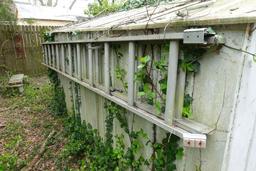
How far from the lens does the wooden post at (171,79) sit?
1.43 m

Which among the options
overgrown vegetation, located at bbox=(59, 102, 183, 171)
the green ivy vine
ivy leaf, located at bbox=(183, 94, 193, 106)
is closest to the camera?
ivy leaf, located at bbox=(183, 94, 193, 106)

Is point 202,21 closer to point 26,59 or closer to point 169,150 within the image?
point 169,150

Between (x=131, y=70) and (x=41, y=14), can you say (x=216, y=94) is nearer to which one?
(x=131, y=70)

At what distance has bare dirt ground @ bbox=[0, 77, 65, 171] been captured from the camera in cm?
360

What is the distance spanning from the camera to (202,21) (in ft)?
4.29

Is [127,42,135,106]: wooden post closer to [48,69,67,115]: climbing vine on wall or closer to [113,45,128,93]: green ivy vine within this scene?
[113,45,128,93]: green ivy vine

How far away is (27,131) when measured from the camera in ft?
15.7

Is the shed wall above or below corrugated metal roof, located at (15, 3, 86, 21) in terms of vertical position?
below

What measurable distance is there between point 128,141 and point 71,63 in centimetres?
199

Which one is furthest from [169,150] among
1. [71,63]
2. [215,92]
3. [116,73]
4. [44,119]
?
[44,119]

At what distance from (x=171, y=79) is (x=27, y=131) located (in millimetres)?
4410

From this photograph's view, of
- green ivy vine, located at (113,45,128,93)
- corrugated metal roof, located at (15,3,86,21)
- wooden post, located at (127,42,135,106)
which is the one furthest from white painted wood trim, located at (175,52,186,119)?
corrugated metal roof, located at (15,3,86,21)

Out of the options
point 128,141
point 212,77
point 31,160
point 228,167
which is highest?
point 212,77

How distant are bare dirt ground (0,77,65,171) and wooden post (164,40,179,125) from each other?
273 centimetres
